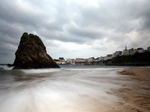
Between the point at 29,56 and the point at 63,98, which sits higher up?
the point at 29,56

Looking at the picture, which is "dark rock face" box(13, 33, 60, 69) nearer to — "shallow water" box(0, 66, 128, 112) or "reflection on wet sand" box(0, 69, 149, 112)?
"shallow water" box(0, 66, 128, 112)

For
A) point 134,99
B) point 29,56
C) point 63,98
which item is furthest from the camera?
point 29,56

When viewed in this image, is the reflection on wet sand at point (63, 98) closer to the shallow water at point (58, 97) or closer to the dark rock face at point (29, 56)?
the shallow water at point (58, 97)

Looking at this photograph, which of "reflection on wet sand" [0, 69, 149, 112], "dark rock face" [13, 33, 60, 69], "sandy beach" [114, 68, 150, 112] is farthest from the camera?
"dark rock face" [13, 33, 60, 69]

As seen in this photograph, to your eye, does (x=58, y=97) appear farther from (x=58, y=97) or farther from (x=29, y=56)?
(x=29, y=56)

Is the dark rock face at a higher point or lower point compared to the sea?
higher

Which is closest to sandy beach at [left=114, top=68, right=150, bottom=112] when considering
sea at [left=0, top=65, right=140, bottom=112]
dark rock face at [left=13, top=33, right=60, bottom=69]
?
sea at [left=0, top=65, right=140, bottom=112]

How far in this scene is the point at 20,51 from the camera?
23844 mm

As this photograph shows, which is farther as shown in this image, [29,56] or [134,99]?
[29,56]

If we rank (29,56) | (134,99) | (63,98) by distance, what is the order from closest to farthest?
(134,99)
(63,98)
(29,56)

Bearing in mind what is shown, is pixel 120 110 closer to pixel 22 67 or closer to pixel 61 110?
pixel 61 110

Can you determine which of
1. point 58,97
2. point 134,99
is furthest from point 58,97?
point 134,99

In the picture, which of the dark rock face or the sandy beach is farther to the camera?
the dark rock face

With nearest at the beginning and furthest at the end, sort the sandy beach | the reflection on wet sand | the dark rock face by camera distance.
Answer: the sandy beach < the reflection on wet sand < the dark rock face
